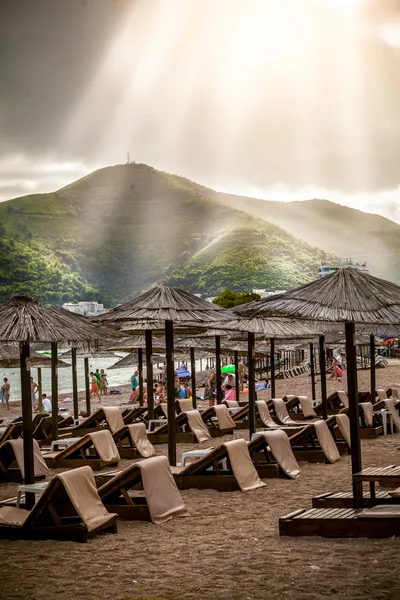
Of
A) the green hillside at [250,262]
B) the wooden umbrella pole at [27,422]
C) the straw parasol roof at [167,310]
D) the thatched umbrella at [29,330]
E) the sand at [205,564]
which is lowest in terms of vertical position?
the sand at [205,564]

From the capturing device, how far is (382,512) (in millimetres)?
6039

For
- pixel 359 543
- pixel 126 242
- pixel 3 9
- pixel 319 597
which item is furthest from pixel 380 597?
pixel 126 242

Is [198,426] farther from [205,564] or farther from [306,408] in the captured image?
[205,564]

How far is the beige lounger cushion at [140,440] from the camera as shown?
1224cm

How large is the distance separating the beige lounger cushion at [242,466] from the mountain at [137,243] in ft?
390

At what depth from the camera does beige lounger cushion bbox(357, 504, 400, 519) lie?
5.88 meters

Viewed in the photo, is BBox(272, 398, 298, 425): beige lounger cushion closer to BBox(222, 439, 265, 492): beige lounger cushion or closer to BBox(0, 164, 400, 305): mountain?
BBox(222, 439, 265, 492): beige lounger cushion

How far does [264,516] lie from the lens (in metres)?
7.43

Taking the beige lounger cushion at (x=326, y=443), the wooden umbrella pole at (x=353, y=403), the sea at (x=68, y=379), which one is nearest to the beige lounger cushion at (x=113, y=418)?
the beige lounger cushion at (x=326, y=443)

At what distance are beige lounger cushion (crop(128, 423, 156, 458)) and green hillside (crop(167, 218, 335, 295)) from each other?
118 meters

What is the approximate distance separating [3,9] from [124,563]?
750 inches

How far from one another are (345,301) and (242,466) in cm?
266

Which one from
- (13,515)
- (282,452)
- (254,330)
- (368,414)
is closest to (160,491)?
(13,515)

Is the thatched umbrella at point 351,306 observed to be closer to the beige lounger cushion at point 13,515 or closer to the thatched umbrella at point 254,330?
the beige lounger cushion at point 13,515
